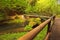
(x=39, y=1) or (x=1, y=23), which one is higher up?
(x=39, y=1)

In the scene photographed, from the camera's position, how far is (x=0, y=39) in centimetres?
1074

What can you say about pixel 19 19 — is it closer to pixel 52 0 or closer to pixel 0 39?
pixel 52 0

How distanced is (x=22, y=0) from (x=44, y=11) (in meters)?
23.2

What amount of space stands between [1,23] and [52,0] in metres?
11.3

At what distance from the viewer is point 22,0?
6.29 meters

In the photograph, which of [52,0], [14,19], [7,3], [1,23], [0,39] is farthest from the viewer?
[52,0]

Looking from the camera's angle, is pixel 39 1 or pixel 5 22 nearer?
pixel 5 22

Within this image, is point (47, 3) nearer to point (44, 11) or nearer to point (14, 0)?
point (44, 11)

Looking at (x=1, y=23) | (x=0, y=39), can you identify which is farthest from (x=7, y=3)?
(x=1, y=23)

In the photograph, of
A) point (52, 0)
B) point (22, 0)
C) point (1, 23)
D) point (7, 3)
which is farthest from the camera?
point (52, 0)

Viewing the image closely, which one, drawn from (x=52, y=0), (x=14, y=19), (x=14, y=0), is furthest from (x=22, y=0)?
(x=52, y=0)

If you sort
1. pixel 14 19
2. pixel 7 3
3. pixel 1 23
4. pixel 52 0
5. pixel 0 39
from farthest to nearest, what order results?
1. pixel 52 0
2. pixel 14 19
3. pixel 1 23
4. pixel 0 39
5. pixel 7 3

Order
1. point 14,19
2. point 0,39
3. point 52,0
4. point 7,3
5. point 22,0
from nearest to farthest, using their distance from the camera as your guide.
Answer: point 7,3 < point 22,0 < point 0,39 < point 14,19 < point 52,0

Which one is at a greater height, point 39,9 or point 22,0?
point 22,0
